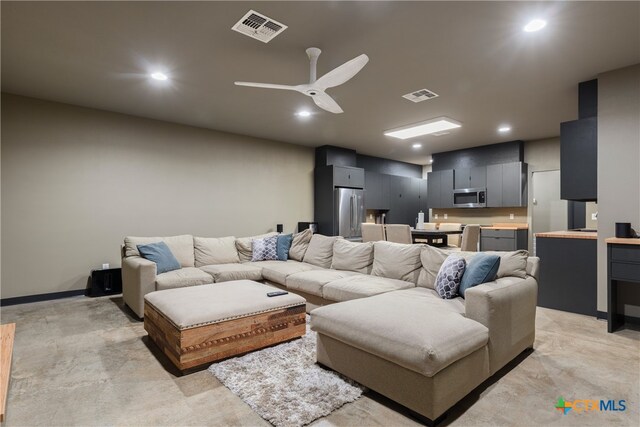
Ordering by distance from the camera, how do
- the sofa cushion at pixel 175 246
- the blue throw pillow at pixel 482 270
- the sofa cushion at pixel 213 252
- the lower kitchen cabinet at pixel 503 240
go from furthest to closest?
the lower kitchen cabinet at pixel 503 240 < the sofa cushion at pixel 213 252 < the sofa cushion at pixel 175 246 < the blue throw pillow at pixel 482 270

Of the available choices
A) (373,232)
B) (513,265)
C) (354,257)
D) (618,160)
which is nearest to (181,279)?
(354,257)

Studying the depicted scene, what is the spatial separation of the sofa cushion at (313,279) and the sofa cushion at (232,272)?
0.60m

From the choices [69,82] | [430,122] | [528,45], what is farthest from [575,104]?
[69,82]

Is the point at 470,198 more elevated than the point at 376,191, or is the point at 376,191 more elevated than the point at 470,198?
the point at 376,191

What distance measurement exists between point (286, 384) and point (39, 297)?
13.4 feet

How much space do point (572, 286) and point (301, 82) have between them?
154 inches

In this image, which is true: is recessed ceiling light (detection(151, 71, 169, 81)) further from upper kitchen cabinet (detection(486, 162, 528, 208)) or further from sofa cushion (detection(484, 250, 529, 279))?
upper kitchen cabinet (detection(486, 162, 528, 208))

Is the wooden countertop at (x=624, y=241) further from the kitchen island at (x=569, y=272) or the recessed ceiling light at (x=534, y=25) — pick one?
the recessed ceiling light at (x=534, y=25)

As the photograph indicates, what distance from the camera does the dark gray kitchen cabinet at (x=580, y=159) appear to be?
3787 mm

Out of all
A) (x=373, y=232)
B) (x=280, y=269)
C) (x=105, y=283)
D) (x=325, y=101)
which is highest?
(x=325, y=101)

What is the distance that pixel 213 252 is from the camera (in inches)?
191

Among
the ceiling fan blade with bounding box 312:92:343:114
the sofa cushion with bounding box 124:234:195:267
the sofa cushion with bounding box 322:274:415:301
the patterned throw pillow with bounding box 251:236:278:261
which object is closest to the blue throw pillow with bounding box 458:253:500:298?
the sofa cushion with bounding box 322:274:415:301

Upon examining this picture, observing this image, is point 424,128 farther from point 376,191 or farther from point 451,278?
point 451,278

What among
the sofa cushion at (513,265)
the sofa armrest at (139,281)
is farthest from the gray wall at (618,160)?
the sofa armrest at (139,281)
